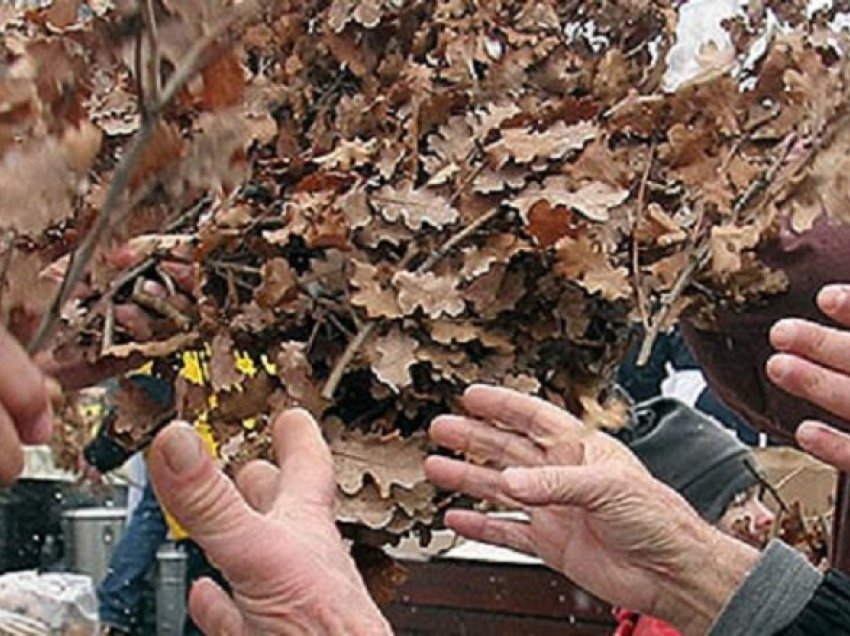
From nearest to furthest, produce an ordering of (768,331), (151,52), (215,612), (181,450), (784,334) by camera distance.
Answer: (151,52)
(181,450)
(215,612)
(784,334)
(768,331)

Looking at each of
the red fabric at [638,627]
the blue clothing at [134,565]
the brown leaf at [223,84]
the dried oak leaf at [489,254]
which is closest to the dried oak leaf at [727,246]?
the dried oak leaf at [489,254]

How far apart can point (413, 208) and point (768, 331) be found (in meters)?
0.34

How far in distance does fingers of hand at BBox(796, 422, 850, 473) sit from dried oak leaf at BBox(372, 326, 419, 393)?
293 mm

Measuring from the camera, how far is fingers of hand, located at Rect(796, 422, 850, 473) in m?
1.02

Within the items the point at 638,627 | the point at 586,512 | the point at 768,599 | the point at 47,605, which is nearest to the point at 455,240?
the point at 586,512

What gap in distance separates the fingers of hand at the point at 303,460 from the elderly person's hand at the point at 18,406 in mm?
252

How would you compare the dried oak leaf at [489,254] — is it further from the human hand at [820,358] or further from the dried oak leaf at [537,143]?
the human hand at [820,358]

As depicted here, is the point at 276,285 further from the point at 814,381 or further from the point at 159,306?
the point at 814,381

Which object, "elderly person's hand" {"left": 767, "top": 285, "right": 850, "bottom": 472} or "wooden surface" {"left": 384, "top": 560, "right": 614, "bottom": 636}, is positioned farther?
"wooden surface" {"left": 384, "top": 560, "right": 614, "bottom": 636}

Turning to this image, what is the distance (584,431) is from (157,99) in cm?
52

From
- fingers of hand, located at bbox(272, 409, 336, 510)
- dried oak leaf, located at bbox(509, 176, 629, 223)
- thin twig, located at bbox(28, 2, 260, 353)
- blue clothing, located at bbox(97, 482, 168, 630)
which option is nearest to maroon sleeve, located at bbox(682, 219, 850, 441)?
dried oak leaf, located at bbox(509, 176, 629, 223)

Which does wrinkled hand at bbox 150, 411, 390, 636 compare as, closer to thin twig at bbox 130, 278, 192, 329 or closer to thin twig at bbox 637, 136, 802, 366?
thin twig at bbox 130, 278, 192, 329

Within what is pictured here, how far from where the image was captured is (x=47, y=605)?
8.87 feet

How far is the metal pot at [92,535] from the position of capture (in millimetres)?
4109
